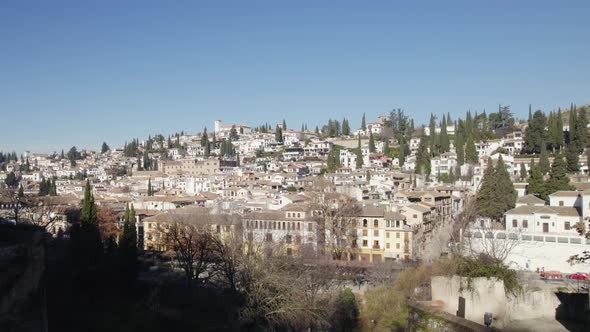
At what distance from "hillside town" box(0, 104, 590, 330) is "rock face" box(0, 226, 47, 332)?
7.71 m

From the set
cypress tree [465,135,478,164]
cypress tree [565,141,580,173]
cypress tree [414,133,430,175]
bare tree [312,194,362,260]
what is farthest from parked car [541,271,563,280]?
cypress tree [414,133,430,175]

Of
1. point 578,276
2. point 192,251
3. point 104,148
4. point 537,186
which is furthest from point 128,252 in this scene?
point 104,148

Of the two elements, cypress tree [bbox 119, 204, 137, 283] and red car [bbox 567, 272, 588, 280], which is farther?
cypress tree [bbox 119, 204, 137, 283]

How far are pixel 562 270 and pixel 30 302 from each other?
25.3 metres

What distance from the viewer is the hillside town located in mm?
28891

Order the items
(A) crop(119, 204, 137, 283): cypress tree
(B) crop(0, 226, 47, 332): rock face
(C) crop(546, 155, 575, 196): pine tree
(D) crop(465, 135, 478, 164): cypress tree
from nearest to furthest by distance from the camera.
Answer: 1. (B) crop(0, 226, 47, 332): rock face
2. (A) crop(119, 204, 137, 283): cypress tree
3. (C) crop(546, 155, 575, 196): pine tree
4. (D) crop(465, 135, 478, 164): cypress tree

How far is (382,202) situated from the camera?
39.5 meters

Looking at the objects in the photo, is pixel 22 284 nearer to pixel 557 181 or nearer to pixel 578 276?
pixel 578 276

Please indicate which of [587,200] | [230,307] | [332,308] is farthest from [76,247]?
[587,200]

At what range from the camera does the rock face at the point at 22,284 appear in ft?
22.6

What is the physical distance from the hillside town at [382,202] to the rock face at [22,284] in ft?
25.3

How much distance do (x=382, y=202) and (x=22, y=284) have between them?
3398 cm

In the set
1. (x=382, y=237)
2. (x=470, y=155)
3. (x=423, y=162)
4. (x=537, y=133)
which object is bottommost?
(x=382, y=237)

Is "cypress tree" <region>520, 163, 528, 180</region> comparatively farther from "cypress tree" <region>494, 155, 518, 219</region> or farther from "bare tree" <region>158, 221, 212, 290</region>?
"bare tree" <region>158, 221, 212, 290</region>
